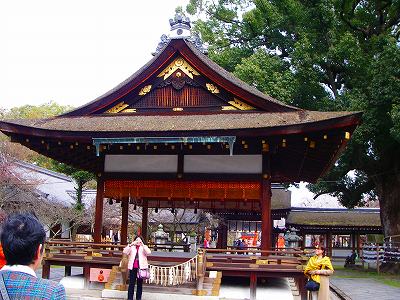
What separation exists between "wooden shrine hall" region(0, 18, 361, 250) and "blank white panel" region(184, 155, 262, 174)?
29 millimetres

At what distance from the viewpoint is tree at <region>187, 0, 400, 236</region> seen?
23.4m

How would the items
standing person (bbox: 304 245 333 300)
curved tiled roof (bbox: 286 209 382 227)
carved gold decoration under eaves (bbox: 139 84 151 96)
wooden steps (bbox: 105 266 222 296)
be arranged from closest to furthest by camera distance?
standing person (bbox: 304 245 333 300)
wooden steps (bbox: 105 266 222 296)
carved gold decoration under eaves (bbox: 139 84 151 96)
curved tiled roof (bbox: 286 209 382 227)

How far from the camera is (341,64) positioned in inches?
993

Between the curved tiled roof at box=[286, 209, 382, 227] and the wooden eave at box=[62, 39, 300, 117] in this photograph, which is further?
the curved tiled roof at box=[286, 209, 382, 227]

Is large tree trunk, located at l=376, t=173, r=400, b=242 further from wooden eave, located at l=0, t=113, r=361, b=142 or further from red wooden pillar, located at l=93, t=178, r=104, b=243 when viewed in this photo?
red wooden pillar, located at l=93, t=178, r=104, b=243

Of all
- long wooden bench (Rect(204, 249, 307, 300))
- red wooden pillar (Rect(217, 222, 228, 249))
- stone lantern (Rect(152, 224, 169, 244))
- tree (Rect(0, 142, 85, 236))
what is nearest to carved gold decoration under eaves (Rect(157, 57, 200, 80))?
long wooden bench (Rect(204, 249, 307, 300))

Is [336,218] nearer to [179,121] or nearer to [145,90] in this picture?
[145,90]

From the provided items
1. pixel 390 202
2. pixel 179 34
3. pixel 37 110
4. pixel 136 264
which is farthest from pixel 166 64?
pixel 37 110

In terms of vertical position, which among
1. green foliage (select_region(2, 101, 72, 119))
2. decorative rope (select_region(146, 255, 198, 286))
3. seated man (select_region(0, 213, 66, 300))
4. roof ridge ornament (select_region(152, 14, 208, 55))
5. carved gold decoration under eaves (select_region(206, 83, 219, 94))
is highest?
green foliage (select_region(2, 101, 72, 119))

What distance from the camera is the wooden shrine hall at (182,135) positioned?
1302 cm

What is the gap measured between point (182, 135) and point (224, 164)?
185 centimetres

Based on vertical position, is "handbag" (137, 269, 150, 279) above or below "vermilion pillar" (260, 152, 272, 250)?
below

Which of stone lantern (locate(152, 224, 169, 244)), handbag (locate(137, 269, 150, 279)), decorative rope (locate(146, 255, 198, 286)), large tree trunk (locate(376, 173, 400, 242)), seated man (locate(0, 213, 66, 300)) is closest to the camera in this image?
seated man (locate(0, 213, 66, 300))

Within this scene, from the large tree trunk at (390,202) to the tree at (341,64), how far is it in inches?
1.0
